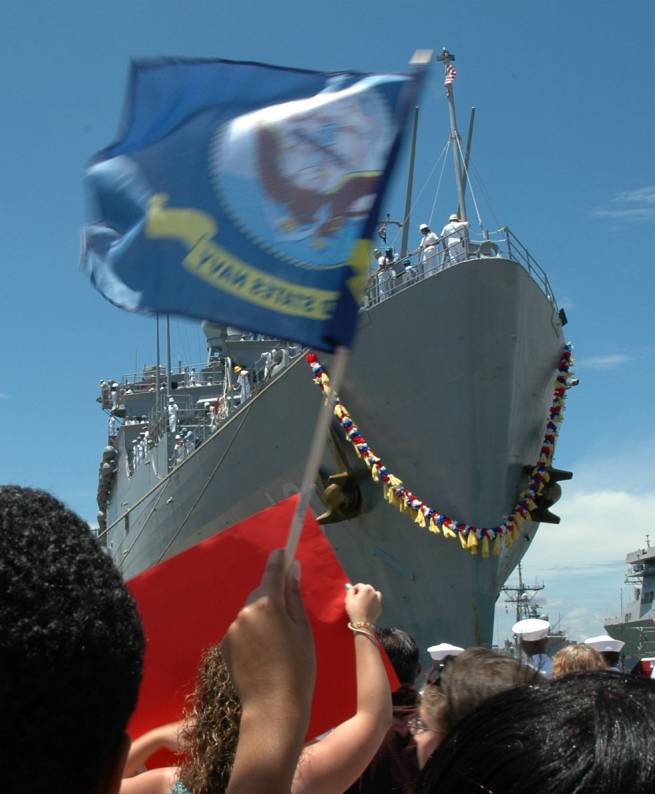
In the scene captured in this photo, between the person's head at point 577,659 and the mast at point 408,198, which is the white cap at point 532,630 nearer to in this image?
the person's head at point 577,659

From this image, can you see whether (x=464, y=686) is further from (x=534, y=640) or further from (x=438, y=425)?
(x=438, y=425)

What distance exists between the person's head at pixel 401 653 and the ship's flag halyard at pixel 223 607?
783 mm

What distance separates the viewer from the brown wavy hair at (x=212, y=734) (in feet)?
6.84

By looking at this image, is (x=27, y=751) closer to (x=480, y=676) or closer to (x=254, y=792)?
(x=254, y=792)

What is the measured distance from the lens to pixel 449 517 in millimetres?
12203

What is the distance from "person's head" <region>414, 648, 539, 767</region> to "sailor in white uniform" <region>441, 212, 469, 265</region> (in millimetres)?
10664

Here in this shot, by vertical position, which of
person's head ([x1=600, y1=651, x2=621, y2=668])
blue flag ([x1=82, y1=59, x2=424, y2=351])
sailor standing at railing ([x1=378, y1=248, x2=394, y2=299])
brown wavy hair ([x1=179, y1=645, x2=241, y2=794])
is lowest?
person's head ([x1=600, y1=651, x2=621, y2=668])

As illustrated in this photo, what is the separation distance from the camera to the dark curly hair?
3.38 feet

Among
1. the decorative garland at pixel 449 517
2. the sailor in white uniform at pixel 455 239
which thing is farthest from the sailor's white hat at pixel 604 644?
the sailor in white uniform at pixel 455 239

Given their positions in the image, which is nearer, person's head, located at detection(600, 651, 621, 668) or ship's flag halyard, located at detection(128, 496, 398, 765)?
ship's flag halyard, located at detection(128, 496, 398, 765)

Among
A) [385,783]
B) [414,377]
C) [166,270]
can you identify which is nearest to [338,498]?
[414,377]

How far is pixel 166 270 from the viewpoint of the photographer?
243 cm

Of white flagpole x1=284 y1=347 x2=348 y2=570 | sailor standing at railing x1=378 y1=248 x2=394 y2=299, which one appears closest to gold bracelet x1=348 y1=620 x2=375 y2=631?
white flagpole x1=284 y1=347 x2=348 y2=570

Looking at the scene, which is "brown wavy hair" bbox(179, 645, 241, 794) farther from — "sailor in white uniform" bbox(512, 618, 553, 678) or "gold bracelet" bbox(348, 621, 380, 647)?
"sailor in white uniform" bbox(512, 618, 553, 678)
